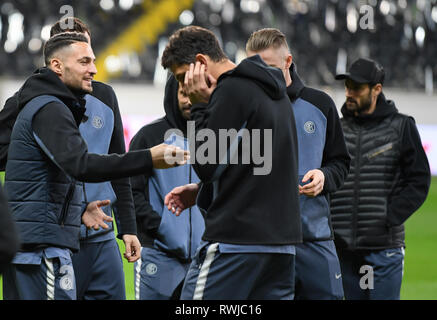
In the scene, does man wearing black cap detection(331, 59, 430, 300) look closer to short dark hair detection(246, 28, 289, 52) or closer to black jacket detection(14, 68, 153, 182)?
short dark hair detection(246, 28, 289, 52)

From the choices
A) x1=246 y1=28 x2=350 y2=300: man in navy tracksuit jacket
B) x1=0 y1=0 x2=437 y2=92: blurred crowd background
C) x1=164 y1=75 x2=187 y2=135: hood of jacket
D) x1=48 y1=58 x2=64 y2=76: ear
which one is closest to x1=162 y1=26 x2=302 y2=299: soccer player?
x1=246 y1=28 x2=350 y2=300: man in navy tracksuit jacket

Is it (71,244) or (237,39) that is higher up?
(237,39)

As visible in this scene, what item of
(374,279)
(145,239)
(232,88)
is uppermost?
(232,88)

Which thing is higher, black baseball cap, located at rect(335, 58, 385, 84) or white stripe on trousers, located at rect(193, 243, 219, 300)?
black baseball cap, located at rect(335, 58, 385, 84)

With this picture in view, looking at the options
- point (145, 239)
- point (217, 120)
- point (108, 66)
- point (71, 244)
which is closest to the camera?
point (217, 120)

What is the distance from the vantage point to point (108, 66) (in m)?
21.2

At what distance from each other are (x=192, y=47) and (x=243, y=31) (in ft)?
66.2

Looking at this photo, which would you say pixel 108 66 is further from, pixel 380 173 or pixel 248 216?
pixel 248 216

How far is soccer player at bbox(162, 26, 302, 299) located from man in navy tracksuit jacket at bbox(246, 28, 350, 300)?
0.67m

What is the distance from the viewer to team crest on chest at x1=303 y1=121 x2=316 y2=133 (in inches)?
169

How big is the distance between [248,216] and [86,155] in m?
0.88

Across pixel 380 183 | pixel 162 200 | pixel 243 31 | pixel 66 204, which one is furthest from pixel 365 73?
pixel 243 31

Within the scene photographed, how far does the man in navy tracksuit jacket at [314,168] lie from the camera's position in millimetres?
4141
